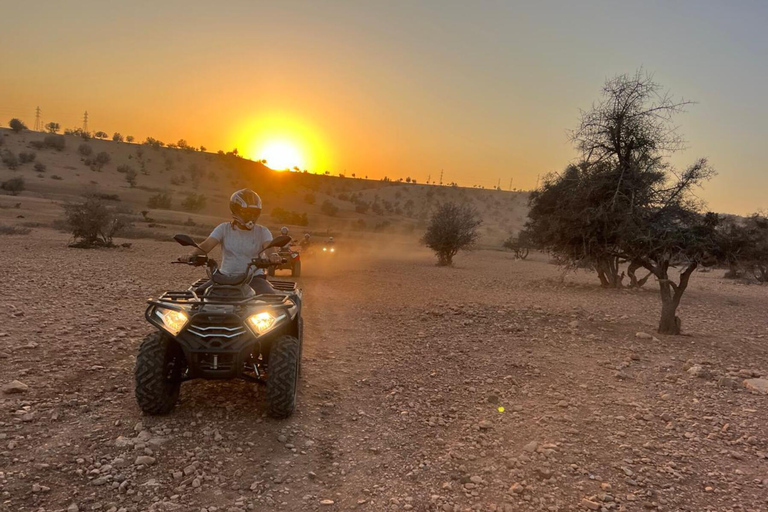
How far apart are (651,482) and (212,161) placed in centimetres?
10177

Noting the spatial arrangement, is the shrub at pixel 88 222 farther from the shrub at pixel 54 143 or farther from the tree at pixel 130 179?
the shrub at pixel 54 143

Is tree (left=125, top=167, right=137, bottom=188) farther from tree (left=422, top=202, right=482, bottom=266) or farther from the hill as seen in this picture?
tree (left=422, top=202, right=482, bottom=266)

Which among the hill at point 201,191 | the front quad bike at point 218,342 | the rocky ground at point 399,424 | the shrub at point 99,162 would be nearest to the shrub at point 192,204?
the hill at point 201,191

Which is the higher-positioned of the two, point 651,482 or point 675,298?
point 675,298

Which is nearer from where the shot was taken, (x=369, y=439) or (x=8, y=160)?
(x=369, y=439)

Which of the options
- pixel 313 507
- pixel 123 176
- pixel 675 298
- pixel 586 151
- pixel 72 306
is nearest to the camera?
pixel 313 507

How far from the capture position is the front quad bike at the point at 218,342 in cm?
438

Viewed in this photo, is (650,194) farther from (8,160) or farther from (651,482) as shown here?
(8,160)

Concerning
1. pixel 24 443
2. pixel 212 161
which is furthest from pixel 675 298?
pixel 212 161

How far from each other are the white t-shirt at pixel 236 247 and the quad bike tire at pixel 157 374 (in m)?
1.08

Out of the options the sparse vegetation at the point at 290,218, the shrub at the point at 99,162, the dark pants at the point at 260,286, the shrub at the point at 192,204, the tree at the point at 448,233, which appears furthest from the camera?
the shrub at the point at 99,162

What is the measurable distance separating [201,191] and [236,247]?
7423 centimetres

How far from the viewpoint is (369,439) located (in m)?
4.70

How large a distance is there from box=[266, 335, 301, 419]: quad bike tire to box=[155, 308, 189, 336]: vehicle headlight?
913 mm
